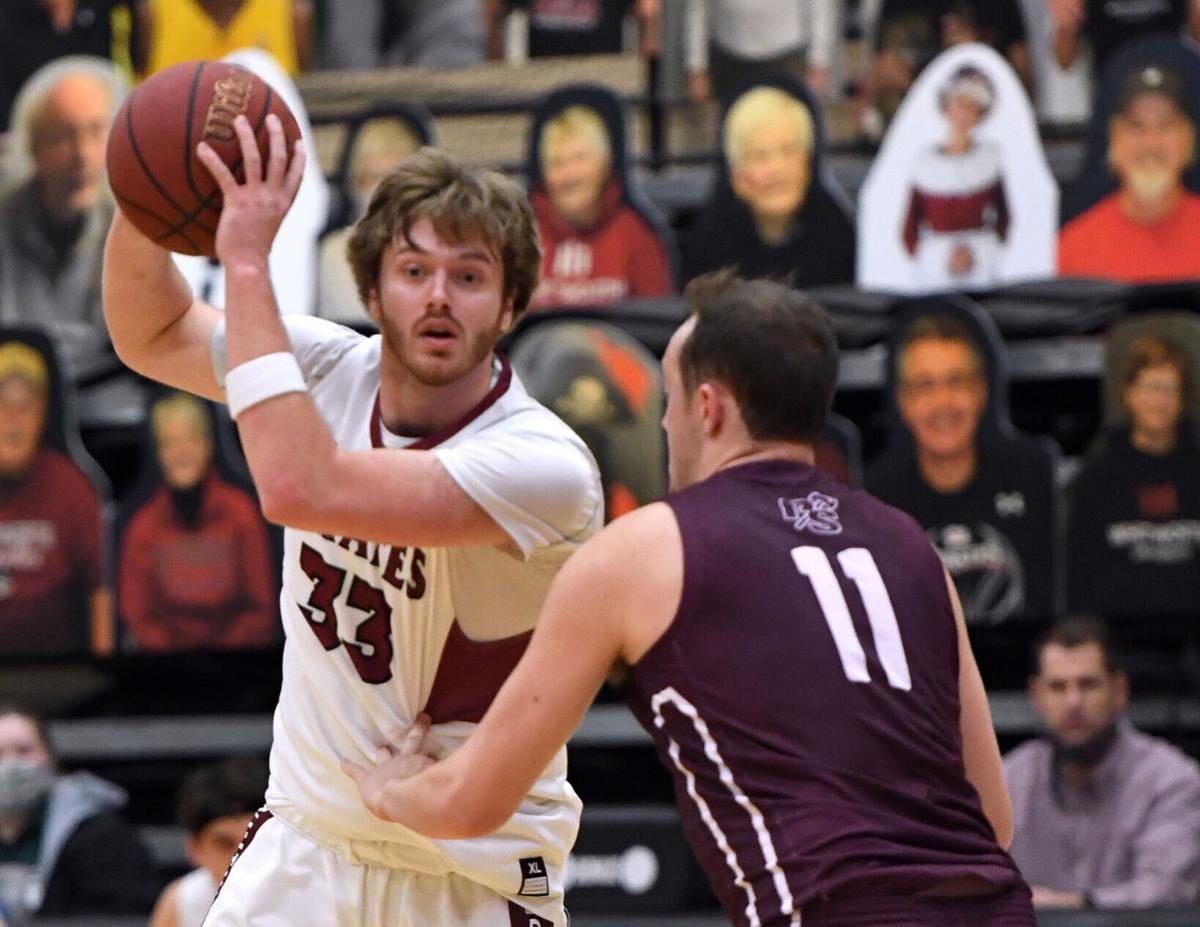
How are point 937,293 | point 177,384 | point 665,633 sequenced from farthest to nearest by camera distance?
1. point 937,293
2. point 177,384
3. point 665,633

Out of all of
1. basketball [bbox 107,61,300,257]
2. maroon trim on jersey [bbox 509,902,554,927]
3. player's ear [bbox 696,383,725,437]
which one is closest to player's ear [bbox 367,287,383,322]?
basketball [bbox 107,61,300,257]

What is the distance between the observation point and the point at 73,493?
852 cm

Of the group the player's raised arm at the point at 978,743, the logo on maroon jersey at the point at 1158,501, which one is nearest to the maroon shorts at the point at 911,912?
the player's raised arm at the point at 978,743

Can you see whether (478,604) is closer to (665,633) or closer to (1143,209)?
(665,633)

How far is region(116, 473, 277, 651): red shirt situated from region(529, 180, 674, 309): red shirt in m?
1.51

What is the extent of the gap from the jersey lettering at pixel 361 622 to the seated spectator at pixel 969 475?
4219mm

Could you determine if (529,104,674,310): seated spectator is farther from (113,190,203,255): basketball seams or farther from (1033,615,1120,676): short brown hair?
(113,190,203,255): basketball seams

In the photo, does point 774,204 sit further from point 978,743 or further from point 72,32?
point 978,743

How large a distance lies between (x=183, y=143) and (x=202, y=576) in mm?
5189

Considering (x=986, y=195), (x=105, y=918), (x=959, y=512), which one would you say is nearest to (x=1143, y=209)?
(x=986, y=195)

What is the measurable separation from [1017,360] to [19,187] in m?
4.57

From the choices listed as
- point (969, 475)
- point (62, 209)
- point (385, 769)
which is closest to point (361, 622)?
point (385, 769)

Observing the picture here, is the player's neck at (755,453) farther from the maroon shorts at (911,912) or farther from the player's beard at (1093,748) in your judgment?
the player's beard at (1093,748)

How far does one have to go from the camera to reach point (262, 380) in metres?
2.97
